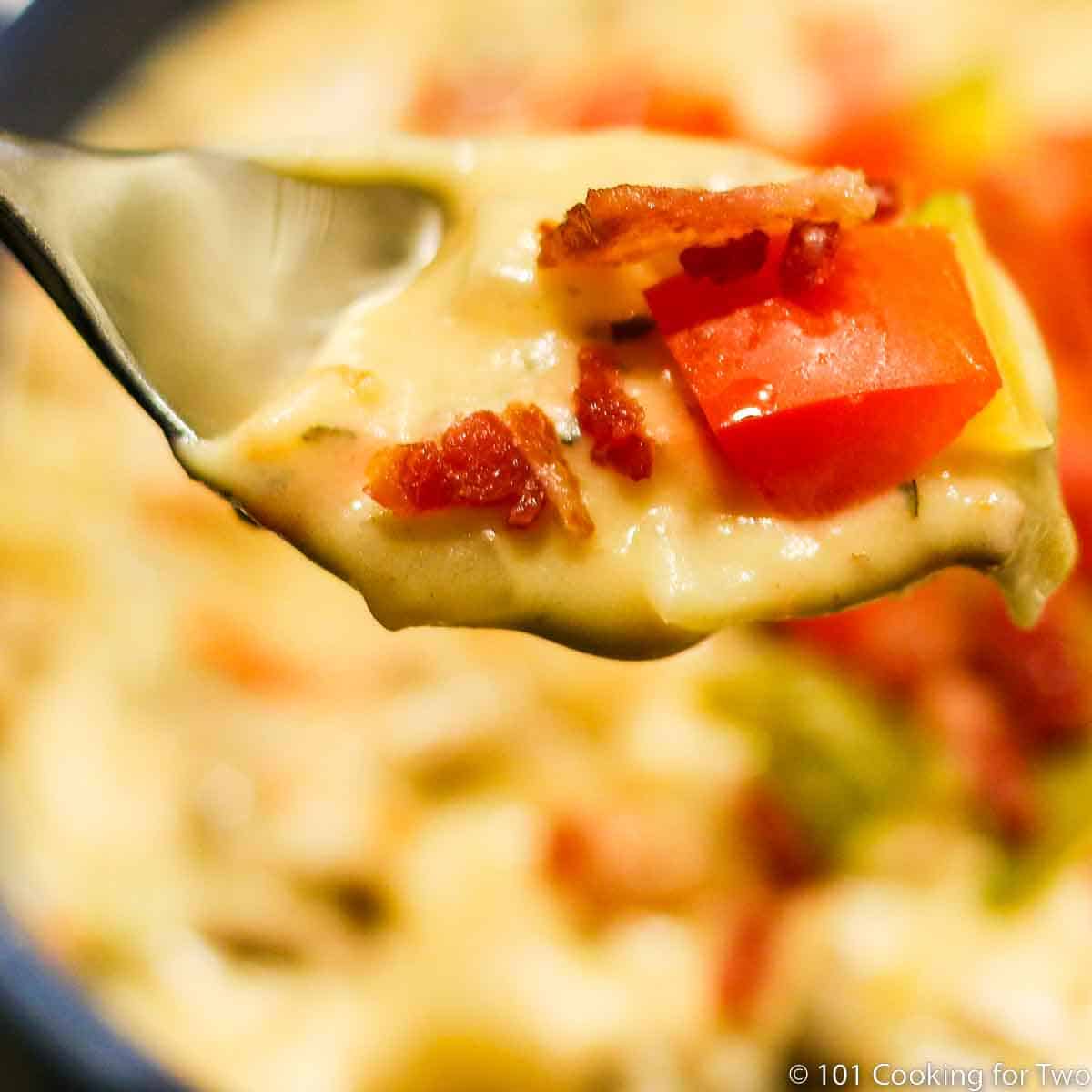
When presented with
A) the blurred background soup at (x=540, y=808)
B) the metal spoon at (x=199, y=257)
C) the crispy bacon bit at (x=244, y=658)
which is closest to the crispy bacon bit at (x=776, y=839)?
the blurred background soup at (x=540, y=808)

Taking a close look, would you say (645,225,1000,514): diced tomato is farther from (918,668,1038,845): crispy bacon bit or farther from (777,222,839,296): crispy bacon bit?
(918,668,1038,845): crispy bacon bit

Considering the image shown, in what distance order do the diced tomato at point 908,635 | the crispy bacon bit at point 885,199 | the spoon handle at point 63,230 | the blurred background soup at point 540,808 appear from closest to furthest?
the spoon handle at point 63,230 → the crispy bacon bit at point 885,199 → the blurred background soup at point 540,808 → the diced tomato at point 908,635

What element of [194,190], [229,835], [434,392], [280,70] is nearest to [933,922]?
[229,835]

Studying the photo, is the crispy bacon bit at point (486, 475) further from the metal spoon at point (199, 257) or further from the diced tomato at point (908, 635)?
the diced tomato at point (908, 635)

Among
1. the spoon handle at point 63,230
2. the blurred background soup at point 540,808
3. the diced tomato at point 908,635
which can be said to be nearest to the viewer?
the spoon handle at point 63,230

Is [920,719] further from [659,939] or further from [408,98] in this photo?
[408,98]

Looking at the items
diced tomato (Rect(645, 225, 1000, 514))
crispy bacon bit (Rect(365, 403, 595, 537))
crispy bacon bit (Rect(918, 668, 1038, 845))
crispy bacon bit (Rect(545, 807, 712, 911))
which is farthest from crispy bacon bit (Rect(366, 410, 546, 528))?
crispy bacon bit (Rect(918, 668, 1038, 845))

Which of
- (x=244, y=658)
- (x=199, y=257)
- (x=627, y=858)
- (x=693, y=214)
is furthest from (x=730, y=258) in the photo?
(x=244, y=658)
